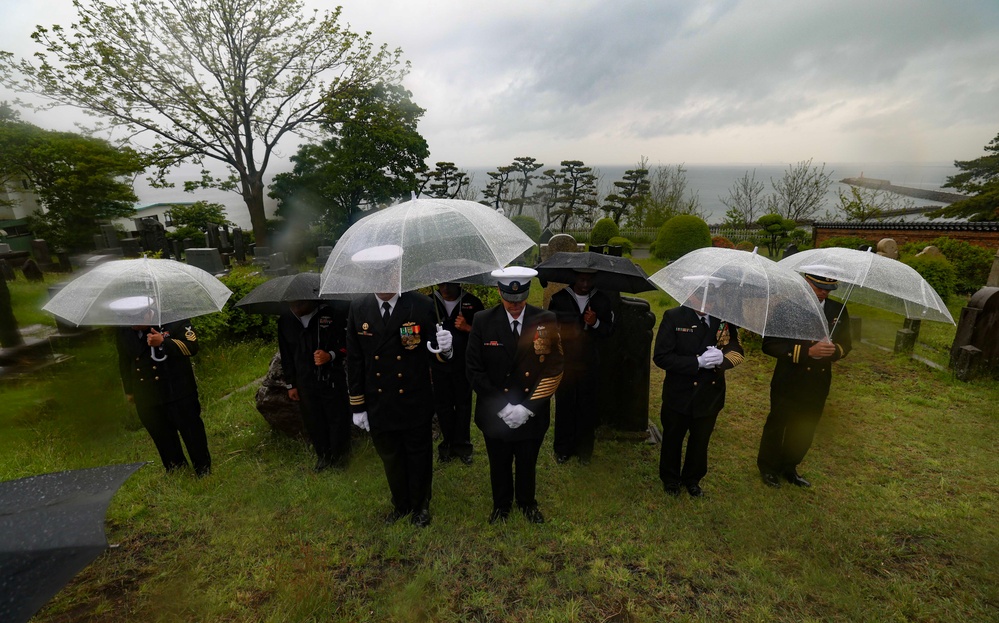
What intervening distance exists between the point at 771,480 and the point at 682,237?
48.6ft

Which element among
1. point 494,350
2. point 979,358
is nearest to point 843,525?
point 494,350

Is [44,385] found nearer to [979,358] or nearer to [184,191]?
[979,358]

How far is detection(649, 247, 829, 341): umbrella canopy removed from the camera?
2.98 m

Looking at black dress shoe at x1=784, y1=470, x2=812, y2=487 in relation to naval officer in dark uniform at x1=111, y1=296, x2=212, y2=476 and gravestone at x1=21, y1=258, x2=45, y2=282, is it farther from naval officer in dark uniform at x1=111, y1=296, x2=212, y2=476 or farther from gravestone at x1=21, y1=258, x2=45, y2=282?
gravestone at x1=21, y1=258, x2=45, y2=282

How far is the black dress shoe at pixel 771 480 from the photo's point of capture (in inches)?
161

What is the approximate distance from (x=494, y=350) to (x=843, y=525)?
3.21 m

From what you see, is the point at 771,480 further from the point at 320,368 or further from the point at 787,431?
the point at 320,368

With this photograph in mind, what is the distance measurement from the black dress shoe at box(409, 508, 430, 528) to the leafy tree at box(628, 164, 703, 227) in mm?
26478

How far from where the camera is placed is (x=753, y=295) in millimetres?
3074

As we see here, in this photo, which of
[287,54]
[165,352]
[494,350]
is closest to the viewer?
[494,350]

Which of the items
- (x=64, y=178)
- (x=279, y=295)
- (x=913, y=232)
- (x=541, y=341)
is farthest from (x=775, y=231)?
(x=64, y=178)

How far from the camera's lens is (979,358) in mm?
6191

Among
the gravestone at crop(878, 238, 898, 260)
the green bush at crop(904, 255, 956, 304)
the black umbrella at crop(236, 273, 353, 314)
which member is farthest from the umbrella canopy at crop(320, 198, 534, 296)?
the gravestone at crop(878, 238, 898, 260)

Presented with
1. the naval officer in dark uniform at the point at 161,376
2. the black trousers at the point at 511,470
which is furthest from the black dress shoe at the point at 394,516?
the naval officer in dark uniform at the point at 161,376
